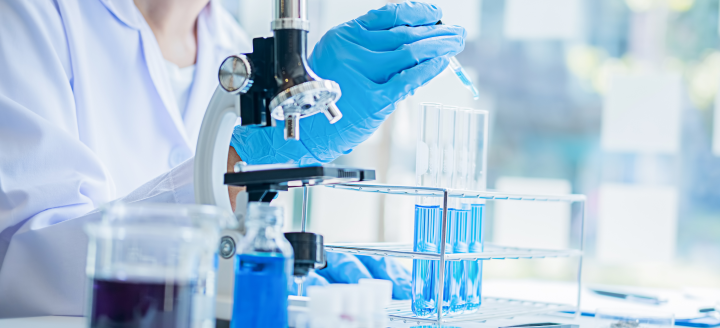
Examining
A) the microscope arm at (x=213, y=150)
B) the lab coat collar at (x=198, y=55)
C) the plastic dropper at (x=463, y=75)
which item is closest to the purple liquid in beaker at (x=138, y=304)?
the microscope arm at (x=213, y=150)

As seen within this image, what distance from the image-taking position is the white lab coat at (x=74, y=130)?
1.12 m

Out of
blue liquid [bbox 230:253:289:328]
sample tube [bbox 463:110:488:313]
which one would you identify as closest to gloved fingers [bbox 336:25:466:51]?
sample tube [bbox 463:110:488:313]

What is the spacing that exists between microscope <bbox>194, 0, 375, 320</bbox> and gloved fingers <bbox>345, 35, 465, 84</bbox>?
0.73ft

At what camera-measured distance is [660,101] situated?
3025 mm

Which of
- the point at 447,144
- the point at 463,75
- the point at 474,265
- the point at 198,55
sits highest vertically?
the point at 198,55

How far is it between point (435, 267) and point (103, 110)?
97 cm

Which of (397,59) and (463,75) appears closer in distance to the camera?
(397,59)

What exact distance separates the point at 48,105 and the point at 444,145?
Result: 2.71ft

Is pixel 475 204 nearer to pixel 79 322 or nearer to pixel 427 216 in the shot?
pixel 427 216

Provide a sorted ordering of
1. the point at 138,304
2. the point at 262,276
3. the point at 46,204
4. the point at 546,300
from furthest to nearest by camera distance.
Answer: the point at 546,300 < the point at 46,204 < the point at 262,276 < the point at 138,304

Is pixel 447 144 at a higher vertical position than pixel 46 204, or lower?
higher

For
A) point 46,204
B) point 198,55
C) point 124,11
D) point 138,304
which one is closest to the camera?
point 138,304

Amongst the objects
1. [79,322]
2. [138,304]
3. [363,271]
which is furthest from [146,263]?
[363,271]

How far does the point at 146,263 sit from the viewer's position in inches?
24.6
